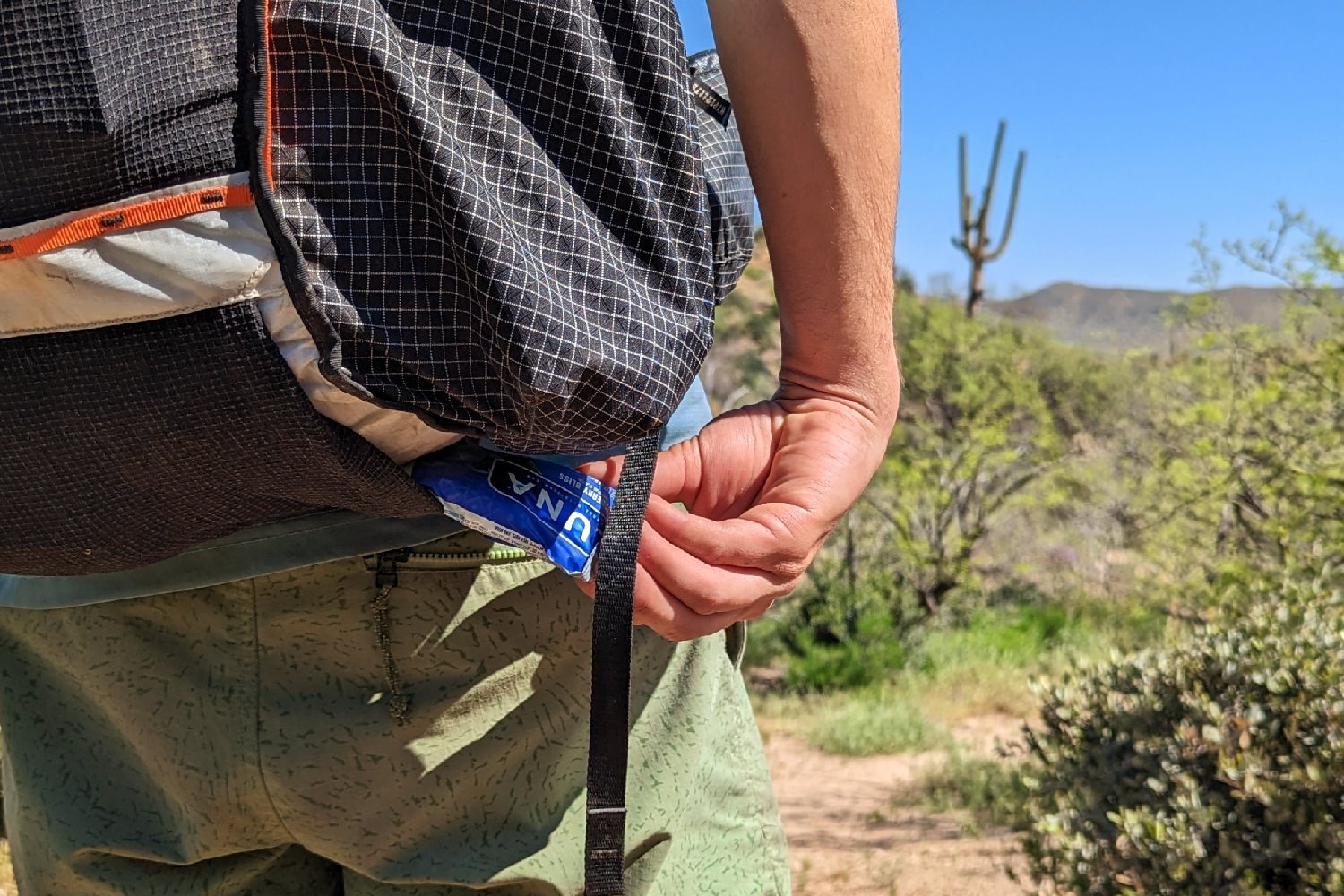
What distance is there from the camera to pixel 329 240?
1.96ft

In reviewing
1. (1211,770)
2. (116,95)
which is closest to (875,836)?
(1211,770)

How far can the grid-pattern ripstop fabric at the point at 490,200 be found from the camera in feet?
1.91

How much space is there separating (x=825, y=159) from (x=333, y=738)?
Answer: 58cm

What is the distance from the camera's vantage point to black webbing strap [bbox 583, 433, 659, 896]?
2.31 feet

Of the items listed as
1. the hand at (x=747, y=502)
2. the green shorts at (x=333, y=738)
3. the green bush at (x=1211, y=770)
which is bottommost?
the green bush at (x=1211, y=770)

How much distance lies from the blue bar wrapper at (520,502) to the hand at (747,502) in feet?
0.14

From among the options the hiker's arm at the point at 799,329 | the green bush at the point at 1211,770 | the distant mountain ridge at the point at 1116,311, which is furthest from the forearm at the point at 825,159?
the distant mountain ridge at the point at 1116,311

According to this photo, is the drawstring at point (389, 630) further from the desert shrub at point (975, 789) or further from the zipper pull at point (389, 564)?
the desert shrub at point (975, 789)

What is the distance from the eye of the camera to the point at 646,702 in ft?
3.11

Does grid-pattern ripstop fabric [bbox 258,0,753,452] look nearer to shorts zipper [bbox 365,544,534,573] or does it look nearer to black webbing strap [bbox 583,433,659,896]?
black webbing strap [bbox 583,433,659,896]

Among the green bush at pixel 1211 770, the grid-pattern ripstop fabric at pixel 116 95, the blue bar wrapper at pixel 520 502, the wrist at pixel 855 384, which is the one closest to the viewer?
the grid-pattern ripstop fabric at pixel 116 95

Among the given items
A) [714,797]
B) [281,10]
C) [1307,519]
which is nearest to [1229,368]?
[1307,519]

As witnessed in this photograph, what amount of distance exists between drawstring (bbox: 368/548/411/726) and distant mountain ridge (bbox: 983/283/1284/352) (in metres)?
5.92

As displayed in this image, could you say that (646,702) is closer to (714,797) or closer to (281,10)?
(714,797)
